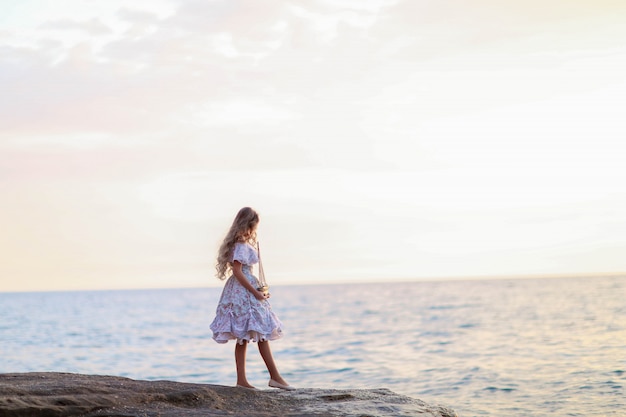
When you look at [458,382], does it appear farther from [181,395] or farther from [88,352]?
[88,352]

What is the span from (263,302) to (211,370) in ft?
45.9

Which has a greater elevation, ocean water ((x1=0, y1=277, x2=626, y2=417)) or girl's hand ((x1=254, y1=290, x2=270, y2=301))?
girl's hand ((x1=254, y1=290, x2=270, y2=301))

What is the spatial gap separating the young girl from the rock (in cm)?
88

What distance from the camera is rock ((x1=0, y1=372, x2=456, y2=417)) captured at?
244 inches

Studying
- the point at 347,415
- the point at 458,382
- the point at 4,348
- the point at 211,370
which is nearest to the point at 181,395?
the point at 347,415

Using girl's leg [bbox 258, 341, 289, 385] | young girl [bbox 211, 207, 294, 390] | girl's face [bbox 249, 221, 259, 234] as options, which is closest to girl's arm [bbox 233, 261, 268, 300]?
young girl [bbox 211, 207, 294, 390]

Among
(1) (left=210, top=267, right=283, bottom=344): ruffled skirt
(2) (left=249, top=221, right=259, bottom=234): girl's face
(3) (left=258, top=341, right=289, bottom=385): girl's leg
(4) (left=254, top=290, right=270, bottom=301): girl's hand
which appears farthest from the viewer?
(2) (left=249, top=221, right=259, bottom=234): girl's face

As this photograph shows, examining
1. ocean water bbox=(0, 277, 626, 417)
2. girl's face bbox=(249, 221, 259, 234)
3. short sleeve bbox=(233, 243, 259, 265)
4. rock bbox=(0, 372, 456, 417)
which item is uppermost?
girl's face bbox=(249, 221, 259, 234)

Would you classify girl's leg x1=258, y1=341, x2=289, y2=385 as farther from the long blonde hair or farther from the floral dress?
the long blonde hair

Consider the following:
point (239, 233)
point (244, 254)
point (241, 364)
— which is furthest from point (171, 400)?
point (239, 233)

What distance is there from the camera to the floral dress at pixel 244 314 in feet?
28.1

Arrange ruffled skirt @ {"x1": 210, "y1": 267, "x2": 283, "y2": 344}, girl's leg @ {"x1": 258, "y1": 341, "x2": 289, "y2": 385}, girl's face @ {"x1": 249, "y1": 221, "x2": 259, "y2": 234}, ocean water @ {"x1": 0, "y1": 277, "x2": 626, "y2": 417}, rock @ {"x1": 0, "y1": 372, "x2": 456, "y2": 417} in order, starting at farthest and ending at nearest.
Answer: ocean water @ {"x1": 0, "y1": 277, "x2": 626, "y2": 417}, girl's face @ {"x1": 249, "y1": 221, "x2": 259, "y2": 234}, ruffled skirt @ {"x1": 210, "y1": 267, "x2": 283, "y2": 344}, girl's leg @ {"x1": 258, "y1": 341, "x2": 289, "y2": 385}, rock @ {"x1": 0, "y1": 372, "x2": 456, "y2": 417}

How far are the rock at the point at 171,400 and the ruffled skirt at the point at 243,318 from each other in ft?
3.02

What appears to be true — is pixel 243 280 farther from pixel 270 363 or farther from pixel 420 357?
pixel 420 357
